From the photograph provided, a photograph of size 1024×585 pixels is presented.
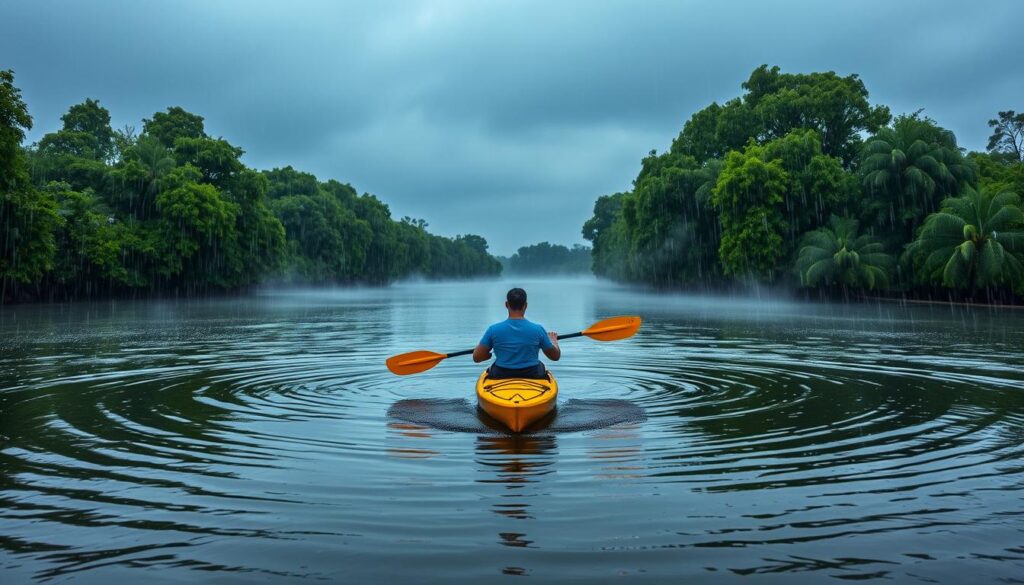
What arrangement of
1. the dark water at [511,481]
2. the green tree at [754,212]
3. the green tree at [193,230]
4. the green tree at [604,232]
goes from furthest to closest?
1. the green tree at [604,232]
2. the green tree at [193,230]
3. the green tree at [754,212]
4. the dark water at [511,481]

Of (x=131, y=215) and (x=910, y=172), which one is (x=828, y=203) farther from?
(x=131, y=215)

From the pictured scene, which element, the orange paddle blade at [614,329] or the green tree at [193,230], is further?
the green tree at [193,230]

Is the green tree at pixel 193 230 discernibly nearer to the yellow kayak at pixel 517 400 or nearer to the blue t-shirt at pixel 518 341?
the blue t-shirt at pixel 518 341

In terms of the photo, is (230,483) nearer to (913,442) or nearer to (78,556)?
(78,556)

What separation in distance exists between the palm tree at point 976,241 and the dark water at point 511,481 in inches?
1133

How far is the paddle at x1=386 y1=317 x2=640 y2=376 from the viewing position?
11719 millimetres

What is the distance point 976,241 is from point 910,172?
7.64 metres

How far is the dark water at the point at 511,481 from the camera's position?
4.31 m

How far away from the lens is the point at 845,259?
45.6 m

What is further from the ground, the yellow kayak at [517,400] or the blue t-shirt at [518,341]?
the blue t-shirt at [518,341]

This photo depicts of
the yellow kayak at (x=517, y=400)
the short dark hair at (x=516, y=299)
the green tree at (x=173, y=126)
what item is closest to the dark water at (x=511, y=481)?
the yellow kayak at (x=517, y=400)

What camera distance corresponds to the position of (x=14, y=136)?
114ft

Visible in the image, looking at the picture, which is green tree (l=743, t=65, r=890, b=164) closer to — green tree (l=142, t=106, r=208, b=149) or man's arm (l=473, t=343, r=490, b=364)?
green tree (l=142, t=106, r=208, b=149)

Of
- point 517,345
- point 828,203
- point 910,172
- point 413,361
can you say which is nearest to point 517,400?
point 517,345
